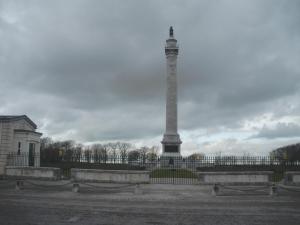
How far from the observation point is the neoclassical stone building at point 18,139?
3328cm

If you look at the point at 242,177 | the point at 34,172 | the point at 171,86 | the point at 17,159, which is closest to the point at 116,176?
the point at 34,172

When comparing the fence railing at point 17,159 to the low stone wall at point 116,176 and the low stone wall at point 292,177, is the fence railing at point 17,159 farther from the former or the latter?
the low stone wall at point 292,177

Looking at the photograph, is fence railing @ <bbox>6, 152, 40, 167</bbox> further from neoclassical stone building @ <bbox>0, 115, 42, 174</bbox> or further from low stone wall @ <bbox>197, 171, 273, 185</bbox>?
low stone wall @ <bbox>197, 171, 273, 185</bbox>

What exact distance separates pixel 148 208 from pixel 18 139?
74.0 ft

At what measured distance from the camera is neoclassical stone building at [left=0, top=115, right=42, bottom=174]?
33.3 metres

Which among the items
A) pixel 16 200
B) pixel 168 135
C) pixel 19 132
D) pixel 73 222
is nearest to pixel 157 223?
pixel 73 222

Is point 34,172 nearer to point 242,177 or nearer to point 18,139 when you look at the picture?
point 18,139

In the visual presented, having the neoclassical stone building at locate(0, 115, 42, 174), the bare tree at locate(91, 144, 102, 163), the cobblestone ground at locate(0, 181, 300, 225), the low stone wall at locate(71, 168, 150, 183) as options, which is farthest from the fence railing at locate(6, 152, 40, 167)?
the bare tree at locate(91, 144, 102, 163)

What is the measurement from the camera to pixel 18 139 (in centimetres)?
3572

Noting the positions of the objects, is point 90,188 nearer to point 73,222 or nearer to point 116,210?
point 116,210

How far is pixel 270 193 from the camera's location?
909 inches

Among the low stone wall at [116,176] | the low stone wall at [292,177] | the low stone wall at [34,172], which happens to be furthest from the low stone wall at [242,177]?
the low stone wall at [34,172]

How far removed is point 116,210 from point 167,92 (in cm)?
4589

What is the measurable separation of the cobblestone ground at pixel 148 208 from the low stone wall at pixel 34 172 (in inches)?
265
